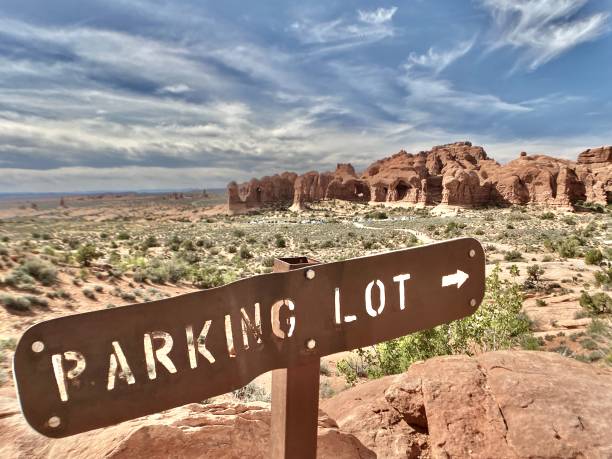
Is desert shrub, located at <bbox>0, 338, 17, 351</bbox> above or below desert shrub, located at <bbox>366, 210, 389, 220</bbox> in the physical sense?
above

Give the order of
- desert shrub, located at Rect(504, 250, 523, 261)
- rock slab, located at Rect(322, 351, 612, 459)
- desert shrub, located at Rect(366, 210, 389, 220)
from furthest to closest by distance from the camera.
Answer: desert shrub, located at Rect(366, 210, 389, 220)
desert shrub, located at Rect(504, 250, 523, 261)
rock slab, located at Rect(322, 351, 612, 459)

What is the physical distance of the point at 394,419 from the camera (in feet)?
10.4

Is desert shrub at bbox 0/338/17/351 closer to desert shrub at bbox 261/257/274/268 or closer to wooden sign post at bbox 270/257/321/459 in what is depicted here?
wooden sign post at bbox 270/257/321/459

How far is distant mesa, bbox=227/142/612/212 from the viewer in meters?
56.3

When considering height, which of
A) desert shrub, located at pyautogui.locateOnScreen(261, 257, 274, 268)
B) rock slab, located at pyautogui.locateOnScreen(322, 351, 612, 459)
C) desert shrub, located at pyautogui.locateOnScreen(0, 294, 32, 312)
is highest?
rock slab, located at pyautogui.locateOnScreen(322, 351, 612, 459)

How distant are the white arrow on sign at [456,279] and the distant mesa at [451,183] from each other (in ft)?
199

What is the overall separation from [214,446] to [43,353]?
1526 millimetres

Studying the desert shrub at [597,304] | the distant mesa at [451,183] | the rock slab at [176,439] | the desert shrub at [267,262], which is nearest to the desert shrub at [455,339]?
the rock slab at [176,439]

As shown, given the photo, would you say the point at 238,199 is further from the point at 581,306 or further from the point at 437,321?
the point at 437,321

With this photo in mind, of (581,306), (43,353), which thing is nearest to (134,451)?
(43,353)

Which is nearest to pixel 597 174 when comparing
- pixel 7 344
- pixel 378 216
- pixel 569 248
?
pixel 378 216

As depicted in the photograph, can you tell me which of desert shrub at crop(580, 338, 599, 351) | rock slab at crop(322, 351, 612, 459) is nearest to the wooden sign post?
rock slab at crop(322, 351, 612, 459)

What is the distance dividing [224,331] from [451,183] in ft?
208

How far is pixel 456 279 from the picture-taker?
1.93 metres
